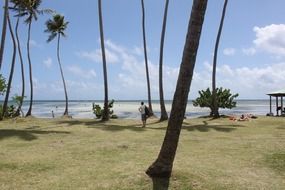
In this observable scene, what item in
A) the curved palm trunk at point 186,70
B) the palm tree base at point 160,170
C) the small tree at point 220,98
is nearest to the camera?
the curved palm trunk at point 186,70

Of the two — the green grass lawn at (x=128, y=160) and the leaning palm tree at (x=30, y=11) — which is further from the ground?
the leaning palm tree at (x=30, y=11)

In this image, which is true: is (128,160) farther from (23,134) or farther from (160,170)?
(23,134)

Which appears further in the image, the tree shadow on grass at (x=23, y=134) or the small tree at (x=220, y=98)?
the small tree at (x=220, y=98)

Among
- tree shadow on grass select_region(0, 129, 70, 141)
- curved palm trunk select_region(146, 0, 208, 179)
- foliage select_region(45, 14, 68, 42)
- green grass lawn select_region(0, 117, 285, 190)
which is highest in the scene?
foliage select_region(45, 14, 68, 42)

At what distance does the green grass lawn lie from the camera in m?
12.2

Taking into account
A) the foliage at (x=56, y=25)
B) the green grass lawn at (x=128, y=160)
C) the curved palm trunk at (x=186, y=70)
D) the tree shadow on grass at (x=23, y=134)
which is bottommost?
the green grass lawn at (x=128, y=160)

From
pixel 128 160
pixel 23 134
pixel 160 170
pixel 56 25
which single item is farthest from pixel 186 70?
pixel 56 25

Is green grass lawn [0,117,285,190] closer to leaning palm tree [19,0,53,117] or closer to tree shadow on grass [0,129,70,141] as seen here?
tree shadow on grass [0,129,70,141]

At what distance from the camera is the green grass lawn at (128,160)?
1217cm

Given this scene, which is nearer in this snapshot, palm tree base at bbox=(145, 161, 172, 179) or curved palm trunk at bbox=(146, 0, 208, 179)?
curved palm trunk at bbox=(146, 0, 208, 179)

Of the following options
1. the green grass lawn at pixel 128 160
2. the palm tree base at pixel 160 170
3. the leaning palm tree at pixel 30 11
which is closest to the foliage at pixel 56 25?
the leaning palm tree at pixel 30 11

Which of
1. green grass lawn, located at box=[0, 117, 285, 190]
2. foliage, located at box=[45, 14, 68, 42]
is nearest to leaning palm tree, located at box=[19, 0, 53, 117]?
foliage, located at box=[45, 14, 68, 42]

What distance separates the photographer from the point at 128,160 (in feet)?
47.9

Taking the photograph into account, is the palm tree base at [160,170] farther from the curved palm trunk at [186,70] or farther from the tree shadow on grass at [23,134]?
the tree shadow on grass at [23,134]
